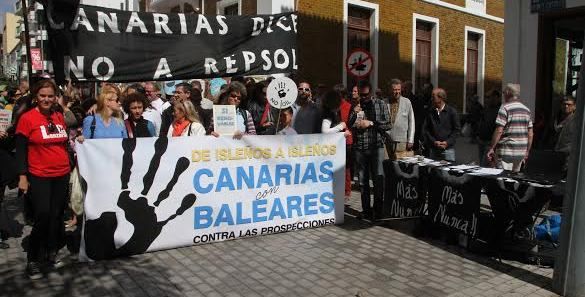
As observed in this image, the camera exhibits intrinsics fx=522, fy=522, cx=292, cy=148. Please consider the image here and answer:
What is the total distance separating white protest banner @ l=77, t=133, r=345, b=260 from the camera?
5355 mm

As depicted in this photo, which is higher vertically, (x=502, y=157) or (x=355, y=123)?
(x=355, y=123)

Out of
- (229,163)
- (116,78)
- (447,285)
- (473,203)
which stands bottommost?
(447,285)

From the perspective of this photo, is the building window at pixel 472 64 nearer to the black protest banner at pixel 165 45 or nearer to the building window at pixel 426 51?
the building window at pixel 426 51

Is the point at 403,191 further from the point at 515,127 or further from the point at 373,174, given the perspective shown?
the point at 515,127

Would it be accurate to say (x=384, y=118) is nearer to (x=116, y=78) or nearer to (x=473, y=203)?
(x=473, y=203)

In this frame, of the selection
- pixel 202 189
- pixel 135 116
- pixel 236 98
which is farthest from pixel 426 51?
pixel 202 189

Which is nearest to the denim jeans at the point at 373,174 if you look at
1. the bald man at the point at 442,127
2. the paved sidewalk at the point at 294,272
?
the paved sidewalk at the point at 294,272

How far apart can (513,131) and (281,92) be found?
3290 millimetres

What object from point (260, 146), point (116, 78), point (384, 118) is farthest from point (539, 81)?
point (116, 78)

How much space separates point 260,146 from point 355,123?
1539 millimetres

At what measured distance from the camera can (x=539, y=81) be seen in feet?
34.6

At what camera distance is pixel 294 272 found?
5.11 m

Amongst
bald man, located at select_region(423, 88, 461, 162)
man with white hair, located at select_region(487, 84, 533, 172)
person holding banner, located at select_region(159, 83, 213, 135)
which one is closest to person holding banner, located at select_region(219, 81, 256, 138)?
person holding banner, located at select_region(159, 83, 213, 135)

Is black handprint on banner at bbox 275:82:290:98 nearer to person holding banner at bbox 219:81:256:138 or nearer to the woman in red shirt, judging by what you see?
person holding banner at bbox 219:81:256:138
